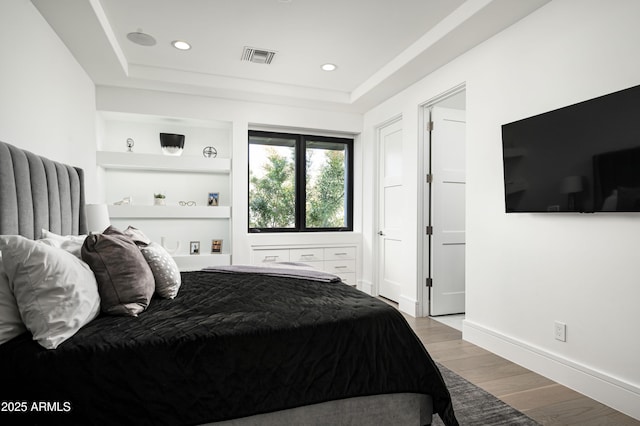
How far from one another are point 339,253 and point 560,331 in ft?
9.81

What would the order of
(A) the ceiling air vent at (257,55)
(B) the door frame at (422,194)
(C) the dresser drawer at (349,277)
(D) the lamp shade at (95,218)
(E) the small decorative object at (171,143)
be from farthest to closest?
(C) the dresser drawer at (349,277)
(E) the small decorative object at (171,143)
(B) the door frame at (422,194)
(A) the ceiling air vent at (257,55)
(D) the lamp shade at (95,218)

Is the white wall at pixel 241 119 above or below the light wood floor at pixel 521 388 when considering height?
above

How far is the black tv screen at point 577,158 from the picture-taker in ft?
6.43

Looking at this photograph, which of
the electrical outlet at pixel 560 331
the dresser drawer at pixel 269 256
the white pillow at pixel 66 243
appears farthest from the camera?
the dresser drawer at pixel 269 256

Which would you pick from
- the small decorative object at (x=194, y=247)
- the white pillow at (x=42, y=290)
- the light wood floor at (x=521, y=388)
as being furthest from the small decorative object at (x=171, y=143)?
the light wood floor at (x=521, y=388)

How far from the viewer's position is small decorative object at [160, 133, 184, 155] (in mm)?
4406

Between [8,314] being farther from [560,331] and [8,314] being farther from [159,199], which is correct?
[159,199]

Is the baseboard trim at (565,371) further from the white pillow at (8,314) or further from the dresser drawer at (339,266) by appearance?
the white pillow at (8,314)

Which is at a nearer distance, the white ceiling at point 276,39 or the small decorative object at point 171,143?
the white ceiling at point 276,39

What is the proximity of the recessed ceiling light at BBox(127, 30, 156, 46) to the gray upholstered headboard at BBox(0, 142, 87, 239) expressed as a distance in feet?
4.33

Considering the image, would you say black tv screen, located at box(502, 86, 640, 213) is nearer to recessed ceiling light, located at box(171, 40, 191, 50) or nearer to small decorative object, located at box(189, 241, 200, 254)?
recessed ceiling light, located at box(171, 40, 191, 50)

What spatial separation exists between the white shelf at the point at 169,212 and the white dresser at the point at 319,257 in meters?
0.64

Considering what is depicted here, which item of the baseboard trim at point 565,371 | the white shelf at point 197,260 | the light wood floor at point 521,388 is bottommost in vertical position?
the light wood floor at point 521,388

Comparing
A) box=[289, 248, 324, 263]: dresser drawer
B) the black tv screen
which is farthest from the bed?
box=[289, 248, 324, 263]: dresser drawer
